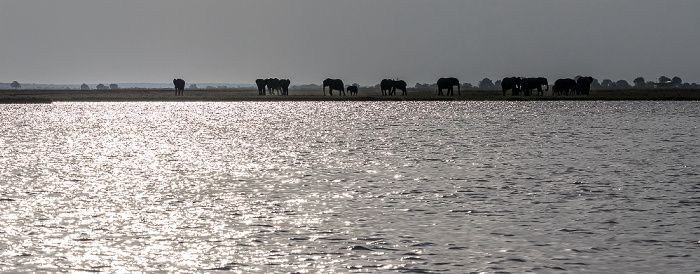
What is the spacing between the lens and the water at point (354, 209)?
15555 millimetres

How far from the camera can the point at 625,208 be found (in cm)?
2156

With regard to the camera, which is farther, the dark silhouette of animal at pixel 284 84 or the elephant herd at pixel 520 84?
the dark silhouette of animal at pixel 284 84

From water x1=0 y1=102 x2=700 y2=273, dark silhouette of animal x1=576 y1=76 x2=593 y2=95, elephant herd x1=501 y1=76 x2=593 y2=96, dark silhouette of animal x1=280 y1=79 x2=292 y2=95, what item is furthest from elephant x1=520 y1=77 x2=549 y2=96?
water x1=0 y1=102 x2=700 y2=273

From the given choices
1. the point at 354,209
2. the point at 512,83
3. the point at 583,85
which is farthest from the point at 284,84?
the point at 354,209

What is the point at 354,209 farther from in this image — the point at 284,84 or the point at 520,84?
the point at 284,84

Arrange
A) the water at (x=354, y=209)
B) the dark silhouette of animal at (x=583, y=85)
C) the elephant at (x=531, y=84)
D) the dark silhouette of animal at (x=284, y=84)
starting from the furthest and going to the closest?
the dark silhouette of animal at (x=284, y=84), the dark silhouette of animal at (x=583, y=85), the elephant at (x=531, y=84), the water at (x=354, y=209)

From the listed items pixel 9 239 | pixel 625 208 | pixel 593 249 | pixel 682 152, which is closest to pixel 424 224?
pixel 593 249

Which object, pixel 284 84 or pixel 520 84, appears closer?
pixel 520 84

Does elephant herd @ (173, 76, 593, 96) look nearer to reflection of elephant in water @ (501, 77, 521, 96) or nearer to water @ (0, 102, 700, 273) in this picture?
reflection of elephant in water @ (501, 77, 521, 96)

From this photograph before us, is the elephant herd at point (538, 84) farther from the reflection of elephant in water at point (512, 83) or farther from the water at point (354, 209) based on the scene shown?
the water at point (354, 209)

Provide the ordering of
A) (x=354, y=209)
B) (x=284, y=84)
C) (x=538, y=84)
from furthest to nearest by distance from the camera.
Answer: (x=284, y=84), (x=538, y=84), (x=354, y=209)

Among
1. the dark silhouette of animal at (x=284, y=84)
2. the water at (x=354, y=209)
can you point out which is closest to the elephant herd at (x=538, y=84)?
the dark silhouette of animal at (x=284, y=84)

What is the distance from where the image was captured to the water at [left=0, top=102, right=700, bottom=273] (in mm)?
15555

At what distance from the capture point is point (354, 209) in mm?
21547
